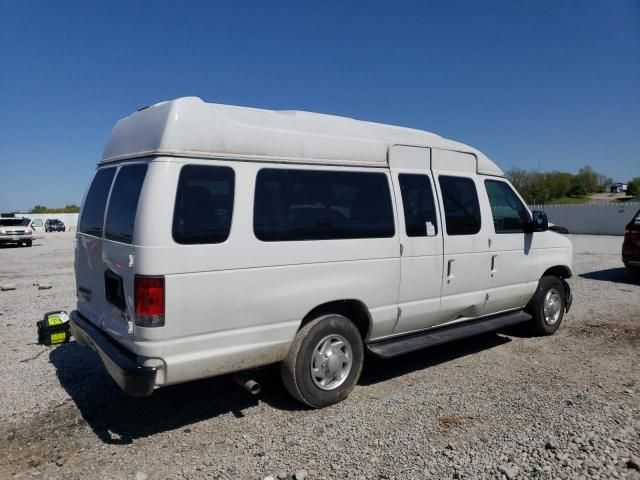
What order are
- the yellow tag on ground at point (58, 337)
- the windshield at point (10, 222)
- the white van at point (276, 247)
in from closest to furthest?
the white van at point (276, 247)
the yellow tag on ground at point (58, 337)
the windshield at point (10, 222)

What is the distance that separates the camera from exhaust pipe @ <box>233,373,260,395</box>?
147 inches

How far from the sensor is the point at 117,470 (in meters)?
3.25

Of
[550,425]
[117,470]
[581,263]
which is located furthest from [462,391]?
[581,263]

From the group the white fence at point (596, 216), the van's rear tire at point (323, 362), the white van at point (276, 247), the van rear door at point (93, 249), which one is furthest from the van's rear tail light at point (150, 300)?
the white fence at point (596, 216)

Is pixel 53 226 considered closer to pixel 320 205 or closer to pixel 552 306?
pixel 552 306

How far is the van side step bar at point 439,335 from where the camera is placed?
4555 millimetres

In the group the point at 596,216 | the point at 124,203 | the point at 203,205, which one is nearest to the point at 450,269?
the point at 203,205

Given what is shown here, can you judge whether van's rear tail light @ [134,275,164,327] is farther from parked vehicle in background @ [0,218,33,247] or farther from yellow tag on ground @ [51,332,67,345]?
parked vehicle in background @ [0,218,33,247]

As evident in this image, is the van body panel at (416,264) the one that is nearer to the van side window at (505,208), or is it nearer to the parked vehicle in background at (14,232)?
the van side window at (505,208)

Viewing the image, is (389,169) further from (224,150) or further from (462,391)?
(462,391)

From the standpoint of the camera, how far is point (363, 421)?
3936mm

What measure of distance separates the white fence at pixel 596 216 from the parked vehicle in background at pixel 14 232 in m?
31.2

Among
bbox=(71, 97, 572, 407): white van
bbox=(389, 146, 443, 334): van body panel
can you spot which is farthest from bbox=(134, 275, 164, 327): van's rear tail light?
bbox=(389, 146, 443, 334): van body panel

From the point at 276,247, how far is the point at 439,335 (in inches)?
88.1
